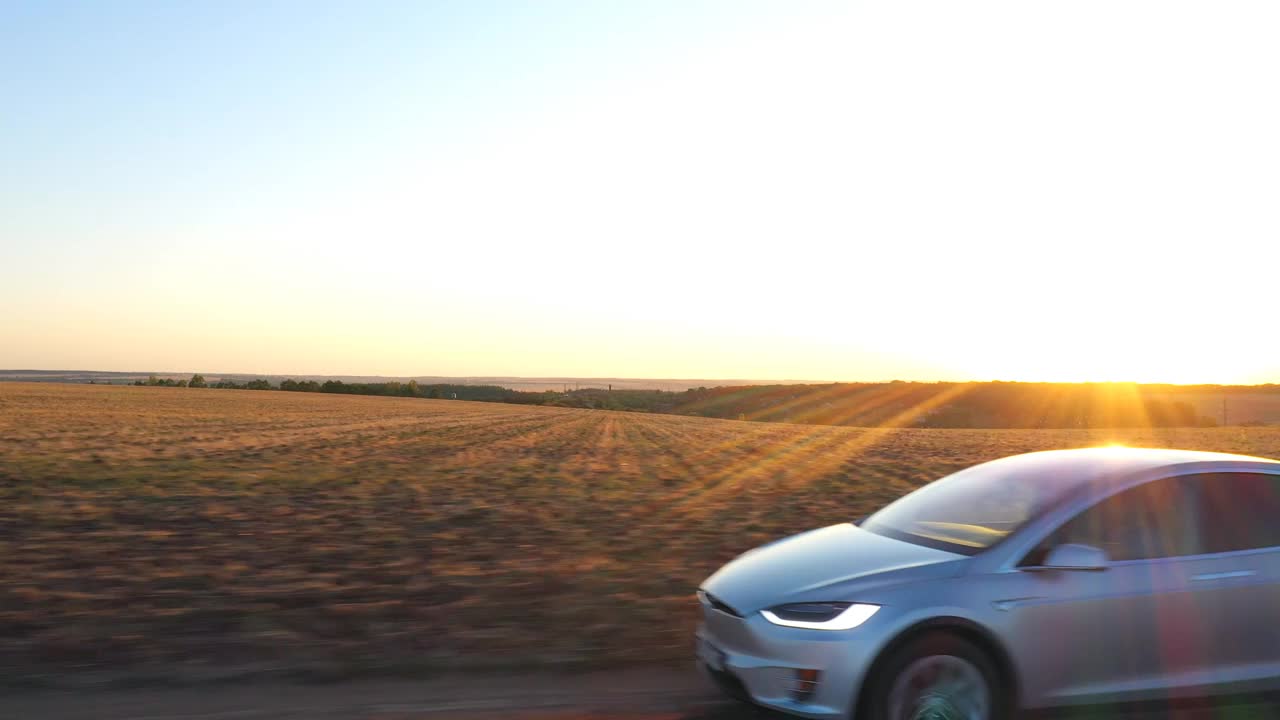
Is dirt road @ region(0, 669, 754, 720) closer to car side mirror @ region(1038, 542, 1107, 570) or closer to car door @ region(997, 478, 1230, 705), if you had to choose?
car door @ region(997, 478, 1230, 705)

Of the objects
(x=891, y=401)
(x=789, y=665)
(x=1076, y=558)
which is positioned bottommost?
(x=789, y=665)

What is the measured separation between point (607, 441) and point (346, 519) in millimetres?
15722

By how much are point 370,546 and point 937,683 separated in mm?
6565

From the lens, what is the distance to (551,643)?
6.83 metres

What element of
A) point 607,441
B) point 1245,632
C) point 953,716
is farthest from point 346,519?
point 607,441

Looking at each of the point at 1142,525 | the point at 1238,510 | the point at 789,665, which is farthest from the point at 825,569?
the point at 1238,510

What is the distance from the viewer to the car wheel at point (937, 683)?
445 cm

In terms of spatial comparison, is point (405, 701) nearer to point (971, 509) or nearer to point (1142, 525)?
point (971, 509)

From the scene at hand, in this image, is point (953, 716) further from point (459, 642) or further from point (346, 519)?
point (346, 519)

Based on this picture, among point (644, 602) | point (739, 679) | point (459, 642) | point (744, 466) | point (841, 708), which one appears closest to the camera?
point (841, 708)

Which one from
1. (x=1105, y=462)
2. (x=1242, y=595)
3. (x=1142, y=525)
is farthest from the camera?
(x=1105, y=462)

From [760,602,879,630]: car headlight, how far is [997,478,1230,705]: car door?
2.24 feet

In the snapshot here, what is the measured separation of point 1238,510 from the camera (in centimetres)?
510

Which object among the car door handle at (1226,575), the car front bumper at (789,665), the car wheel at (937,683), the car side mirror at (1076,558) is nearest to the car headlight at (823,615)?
the car front bumper at (789,665)
